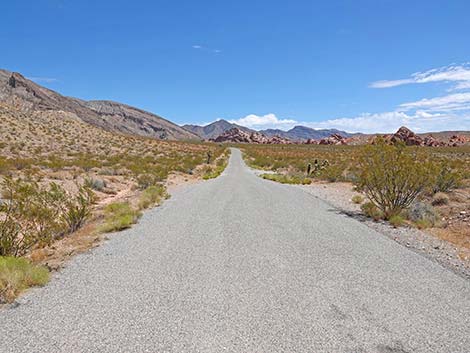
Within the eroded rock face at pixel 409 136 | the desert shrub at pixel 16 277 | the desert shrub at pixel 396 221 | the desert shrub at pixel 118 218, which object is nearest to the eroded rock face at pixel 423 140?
the eroded rock face at pixel 409 136

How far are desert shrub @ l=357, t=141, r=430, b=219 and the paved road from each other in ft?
12.0

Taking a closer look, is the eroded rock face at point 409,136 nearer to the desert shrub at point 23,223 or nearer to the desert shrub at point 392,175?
the desert shrub at point 392,175

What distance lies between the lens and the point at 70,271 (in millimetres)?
6082

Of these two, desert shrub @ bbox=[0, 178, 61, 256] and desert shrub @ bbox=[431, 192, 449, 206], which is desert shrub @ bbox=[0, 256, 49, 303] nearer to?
desert shrub @ bbox=[0, 178, 61, 256]

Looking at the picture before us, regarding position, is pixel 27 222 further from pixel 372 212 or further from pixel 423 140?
pixel 423 140

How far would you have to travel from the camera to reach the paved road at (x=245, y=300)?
3908mm

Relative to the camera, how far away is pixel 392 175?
11.8 m

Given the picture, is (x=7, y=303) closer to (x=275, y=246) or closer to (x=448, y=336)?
(x=275, y=246)

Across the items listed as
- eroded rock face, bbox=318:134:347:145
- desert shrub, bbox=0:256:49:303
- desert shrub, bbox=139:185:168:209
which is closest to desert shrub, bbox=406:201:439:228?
desert shrub, bbox=139:185:168:209

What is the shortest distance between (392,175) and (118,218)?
28.3 ft

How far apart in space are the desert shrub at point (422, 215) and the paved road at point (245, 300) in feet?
9.18

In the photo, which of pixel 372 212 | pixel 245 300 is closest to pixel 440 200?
pixel 372 212

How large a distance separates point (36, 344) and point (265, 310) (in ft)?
8.52

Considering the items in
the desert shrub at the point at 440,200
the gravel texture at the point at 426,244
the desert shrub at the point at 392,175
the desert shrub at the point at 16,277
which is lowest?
the desert shrub at the point at 440,200
